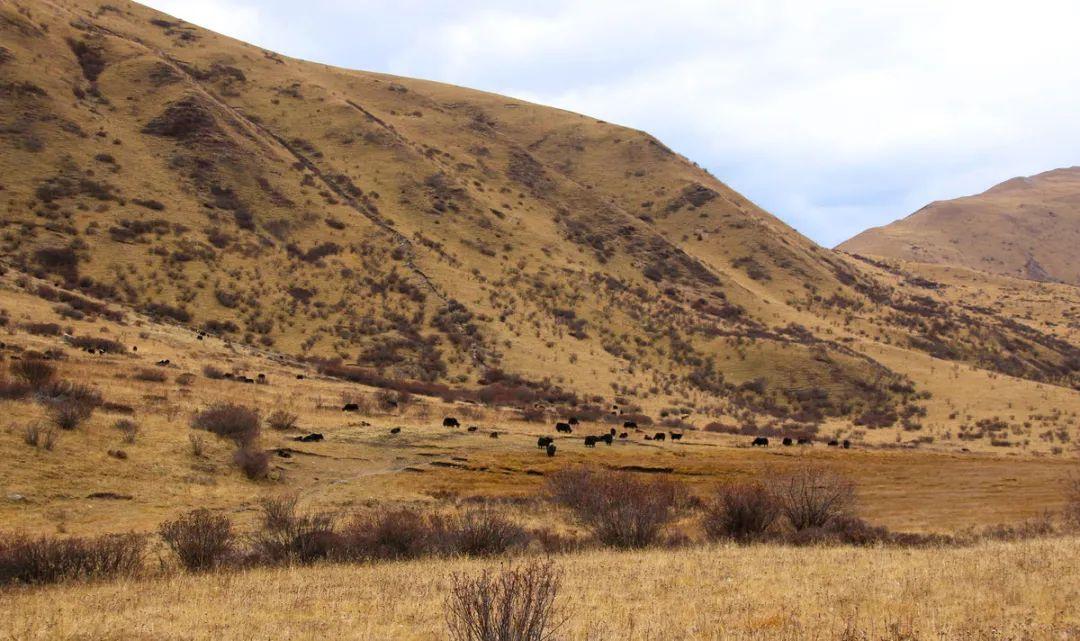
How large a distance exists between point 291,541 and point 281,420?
477 inches

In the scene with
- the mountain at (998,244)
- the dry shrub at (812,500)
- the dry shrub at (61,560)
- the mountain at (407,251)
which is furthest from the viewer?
the mountain at (998,244)

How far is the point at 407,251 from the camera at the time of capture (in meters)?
63.8

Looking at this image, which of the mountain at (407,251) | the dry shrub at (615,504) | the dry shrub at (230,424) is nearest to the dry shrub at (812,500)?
the dry shrub at (615,504)

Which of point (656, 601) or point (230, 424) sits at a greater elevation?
point (230, 424)

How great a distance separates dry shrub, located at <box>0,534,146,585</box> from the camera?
11164 millimetres

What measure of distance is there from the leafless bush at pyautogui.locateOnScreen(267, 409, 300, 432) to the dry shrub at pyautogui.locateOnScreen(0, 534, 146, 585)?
12.6 m

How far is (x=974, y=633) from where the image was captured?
826cm

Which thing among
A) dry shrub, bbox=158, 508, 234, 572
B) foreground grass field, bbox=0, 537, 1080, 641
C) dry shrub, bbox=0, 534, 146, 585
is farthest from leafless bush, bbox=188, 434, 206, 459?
foreground grass field, bbox=0, 537, 1080, 641

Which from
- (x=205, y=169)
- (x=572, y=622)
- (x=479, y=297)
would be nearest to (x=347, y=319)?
(x=479, y=297)

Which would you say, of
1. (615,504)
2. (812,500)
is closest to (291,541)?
(615,504)

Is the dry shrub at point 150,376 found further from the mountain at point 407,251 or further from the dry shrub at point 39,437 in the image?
the mountain at point 407,251

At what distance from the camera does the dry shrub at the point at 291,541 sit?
45.4 feet

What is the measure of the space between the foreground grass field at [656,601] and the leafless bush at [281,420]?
13.1m

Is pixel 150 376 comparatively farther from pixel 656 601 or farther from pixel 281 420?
pixel 656 601
